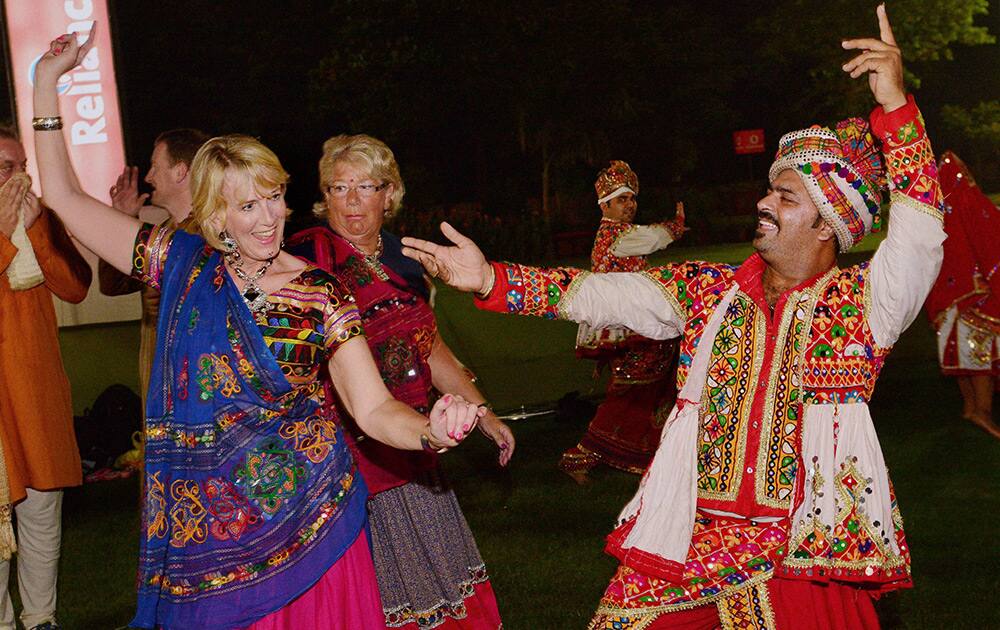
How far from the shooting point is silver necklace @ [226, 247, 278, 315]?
3240mm

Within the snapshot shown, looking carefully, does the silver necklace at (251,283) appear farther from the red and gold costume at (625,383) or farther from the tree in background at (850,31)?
the tree in background at (850,31)

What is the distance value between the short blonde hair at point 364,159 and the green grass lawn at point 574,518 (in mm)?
2102

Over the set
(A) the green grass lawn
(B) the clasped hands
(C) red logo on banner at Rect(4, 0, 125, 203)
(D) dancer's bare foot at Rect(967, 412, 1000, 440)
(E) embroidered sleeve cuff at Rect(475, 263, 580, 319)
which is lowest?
(A) the green grass lawn

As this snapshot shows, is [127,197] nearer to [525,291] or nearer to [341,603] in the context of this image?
[525,291]

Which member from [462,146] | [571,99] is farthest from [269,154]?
[462,146]

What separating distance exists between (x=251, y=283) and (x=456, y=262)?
1.93ft

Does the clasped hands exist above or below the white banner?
below

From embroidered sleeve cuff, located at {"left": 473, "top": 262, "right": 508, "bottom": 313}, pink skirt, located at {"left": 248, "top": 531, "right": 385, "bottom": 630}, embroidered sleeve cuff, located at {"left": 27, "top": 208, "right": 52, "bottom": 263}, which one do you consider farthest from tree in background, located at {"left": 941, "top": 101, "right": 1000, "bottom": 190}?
pink skirt, located at {"left": 248, "top": 531, "right": 385, "bottom": 630}

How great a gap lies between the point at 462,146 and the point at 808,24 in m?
9.69

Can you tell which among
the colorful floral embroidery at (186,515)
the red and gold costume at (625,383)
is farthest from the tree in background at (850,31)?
the colorful floral embroidery at (186,515)

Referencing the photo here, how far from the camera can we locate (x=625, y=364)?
8.14 meters

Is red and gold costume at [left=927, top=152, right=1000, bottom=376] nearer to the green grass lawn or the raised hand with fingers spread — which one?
the green grass lawn

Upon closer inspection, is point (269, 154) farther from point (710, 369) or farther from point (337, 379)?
point (710, 369)

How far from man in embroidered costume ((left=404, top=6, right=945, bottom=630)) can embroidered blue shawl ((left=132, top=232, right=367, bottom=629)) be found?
61 centimetres
